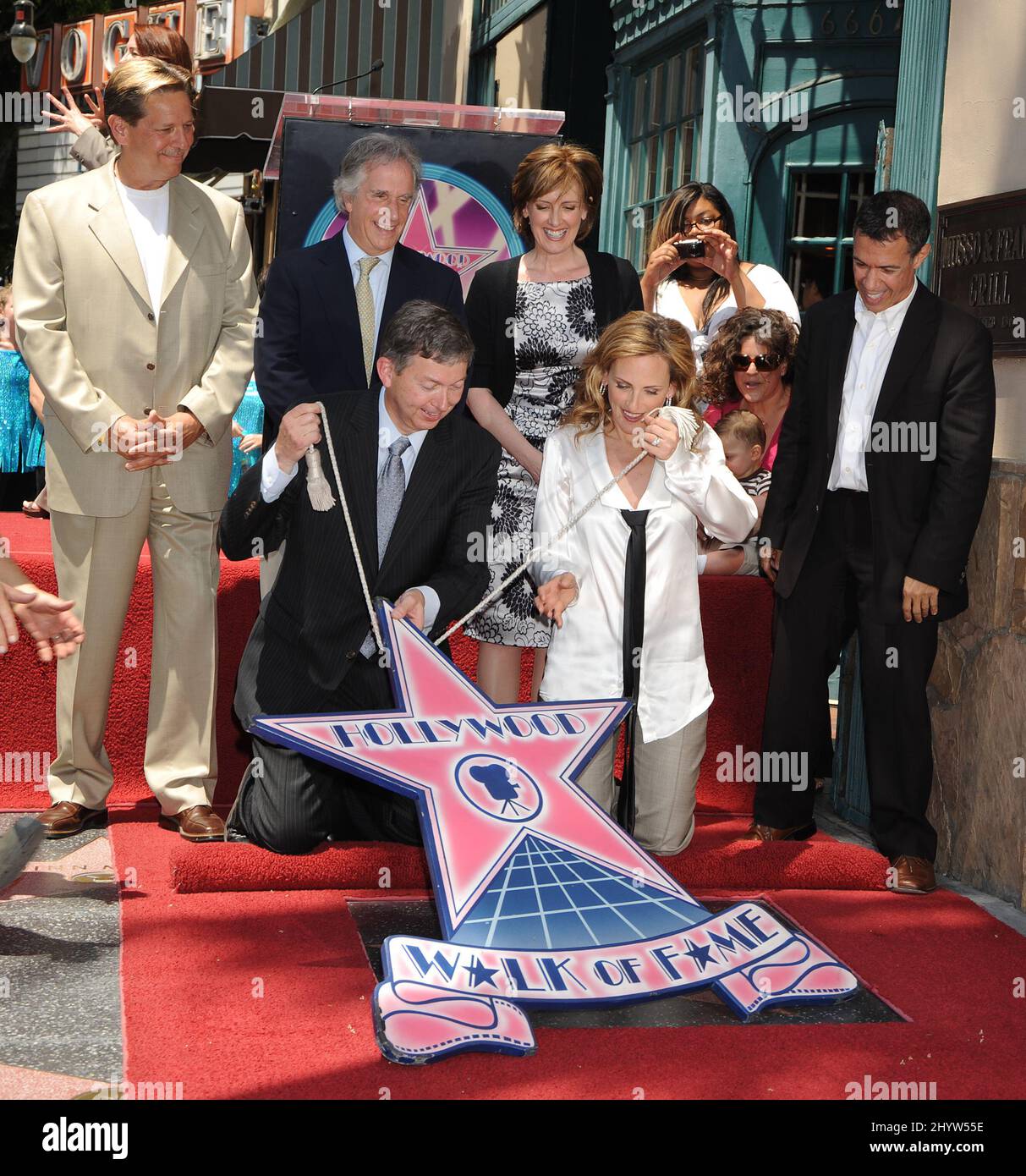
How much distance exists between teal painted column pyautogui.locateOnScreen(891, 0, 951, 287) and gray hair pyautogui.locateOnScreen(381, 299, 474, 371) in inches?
72.6

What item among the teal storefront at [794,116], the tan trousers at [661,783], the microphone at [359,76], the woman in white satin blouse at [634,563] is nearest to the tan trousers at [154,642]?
the woman in white satin blouse at [634,563]

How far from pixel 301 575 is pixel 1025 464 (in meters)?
2.15

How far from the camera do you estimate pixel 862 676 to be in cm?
448

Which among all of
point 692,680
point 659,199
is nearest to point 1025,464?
point 692,680

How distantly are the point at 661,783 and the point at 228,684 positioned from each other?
159 centimetres

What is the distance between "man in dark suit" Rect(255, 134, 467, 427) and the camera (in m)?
4.39

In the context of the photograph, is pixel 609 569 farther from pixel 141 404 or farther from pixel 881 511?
pixel 141 404

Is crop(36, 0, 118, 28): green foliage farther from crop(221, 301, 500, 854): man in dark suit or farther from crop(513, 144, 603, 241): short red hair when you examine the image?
crop(221, 301, 500, 854): man in dark suit

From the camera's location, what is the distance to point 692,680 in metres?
4.25

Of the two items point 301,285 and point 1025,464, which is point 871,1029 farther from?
point 301,285

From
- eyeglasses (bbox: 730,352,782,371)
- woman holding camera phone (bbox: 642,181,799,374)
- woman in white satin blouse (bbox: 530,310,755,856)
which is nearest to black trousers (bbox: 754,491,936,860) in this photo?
woman in white satin blouse (bbox: 530,310,755,856)

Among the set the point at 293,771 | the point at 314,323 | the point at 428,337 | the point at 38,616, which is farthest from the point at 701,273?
the point at 38,616

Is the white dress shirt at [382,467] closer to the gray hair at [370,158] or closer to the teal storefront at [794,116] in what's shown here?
the gray hair at [370,158]

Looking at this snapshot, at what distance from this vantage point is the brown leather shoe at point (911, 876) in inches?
170
